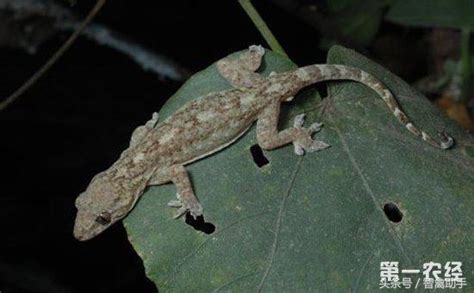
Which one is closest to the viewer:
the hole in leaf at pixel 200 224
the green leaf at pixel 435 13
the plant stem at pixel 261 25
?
the hole in leaf at pixel 200 224

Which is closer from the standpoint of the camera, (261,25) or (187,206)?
(187,206)

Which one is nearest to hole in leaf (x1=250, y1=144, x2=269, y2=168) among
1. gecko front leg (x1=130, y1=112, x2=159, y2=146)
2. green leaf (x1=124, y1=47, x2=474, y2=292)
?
green leaf (x1=124, y1=47, x2=474, y2=292)

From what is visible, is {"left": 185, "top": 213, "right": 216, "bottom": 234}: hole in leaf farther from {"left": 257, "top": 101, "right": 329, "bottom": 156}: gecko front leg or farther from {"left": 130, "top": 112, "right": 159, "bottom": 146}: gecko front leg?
{"left": 130, "top": 112, "right": 159, "bottom": 146}: gecko front leg

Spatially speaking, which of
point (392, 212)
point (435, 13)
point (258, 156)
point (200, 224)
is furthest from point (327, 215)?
point (435, 13)

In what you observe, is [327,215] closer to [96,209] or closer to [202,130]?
[202,130]

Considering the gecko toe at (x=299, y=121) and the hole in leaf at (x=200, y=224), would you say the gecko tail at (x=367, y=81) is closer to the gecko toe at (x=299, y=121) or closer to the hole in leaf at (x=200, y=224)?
the gecko toe at (x=299, y=121)

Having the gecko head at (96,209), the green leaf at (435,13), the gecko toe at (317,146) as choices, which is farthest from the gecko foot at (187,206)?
the green leaf at (435,13)
